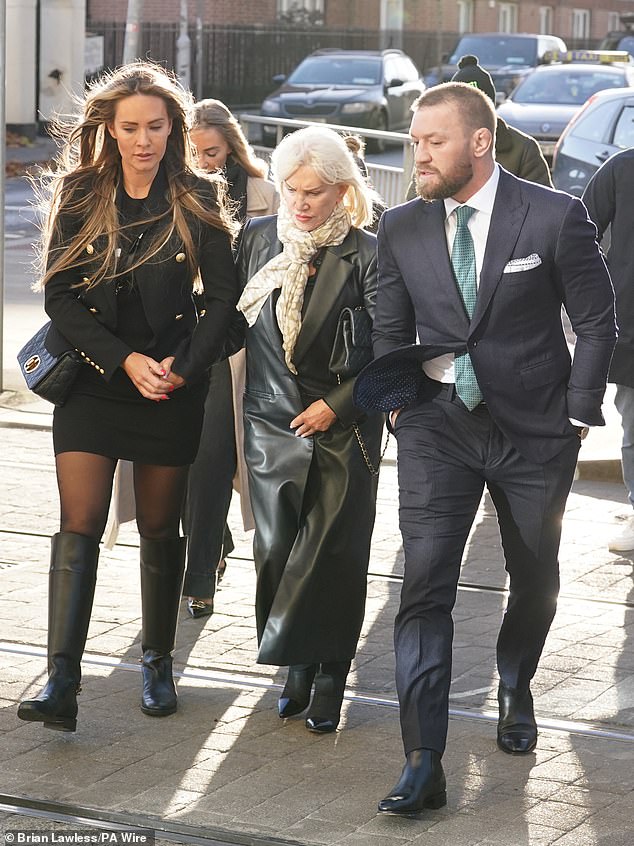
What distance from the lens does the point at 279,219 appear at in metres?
5.11

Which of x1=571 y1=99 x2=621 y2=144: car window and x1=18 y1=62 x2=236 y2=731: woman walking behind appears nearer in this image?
x1=18 y1=62 x2=236 y2=731: woman walking behind

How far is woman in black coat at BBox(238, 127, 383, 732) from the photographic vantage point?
5031 millimetres

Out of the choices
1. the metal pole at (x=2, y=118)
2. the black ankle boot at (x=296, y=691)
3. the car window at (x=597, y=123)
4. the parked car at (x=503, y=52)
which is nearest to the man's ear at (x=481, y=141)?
the black ankle boot at (x=296, y=691)

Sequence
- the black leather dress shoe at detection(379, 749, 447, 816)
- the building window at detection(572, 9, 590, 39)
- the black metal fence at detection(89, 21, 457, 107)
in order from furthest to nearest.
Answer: the building window at detection(572, 9, 590, 39) → the black metal fence at detection(89, 21, 457, 107) → the black leather dress shoe at detection(379, 749, 447, 816)

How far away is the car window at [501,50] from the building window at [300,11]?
7863 mm

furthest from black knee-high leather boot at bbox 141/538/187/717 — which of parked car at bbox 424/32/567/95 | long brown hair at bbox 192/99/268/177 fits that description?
parked car at bbox 424/32/567/95

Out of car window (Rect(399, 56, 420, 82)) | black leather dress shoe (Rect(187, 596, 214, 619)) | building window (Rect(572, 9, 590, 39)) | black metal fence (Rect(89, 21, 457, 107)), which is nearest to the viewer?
black leather dress shoe (Rect(187, 596, 214, 619))

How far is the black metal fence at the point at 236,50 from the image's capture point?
38.0 m

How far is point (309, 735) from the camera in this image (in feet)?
16.5

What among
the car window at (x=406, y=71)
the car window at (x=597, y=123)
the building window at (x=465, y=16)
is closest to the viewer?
the car window at (x=597, y=123)

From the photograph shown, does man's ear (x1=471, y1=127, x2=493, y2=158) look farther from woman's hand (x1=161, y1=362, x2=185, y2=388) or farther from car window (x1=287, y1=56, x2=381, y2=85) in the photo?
car window (x1=287, y1=56, x2=381, y2=85)

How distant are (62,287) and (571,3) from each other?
54.3 m

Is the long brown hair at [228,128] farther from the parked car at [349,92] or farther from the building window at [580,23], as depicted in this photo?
the building window at [580,23]

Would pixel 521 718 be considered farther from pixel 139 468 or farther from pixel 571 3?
pixel 571 3
